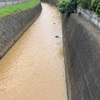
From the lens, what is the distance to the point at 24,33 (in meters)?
25.6

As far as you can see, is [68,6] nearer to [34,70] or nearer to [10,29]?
[10,29]

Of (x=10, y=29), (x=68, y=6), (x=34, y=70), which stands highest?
(x=68, y=6)

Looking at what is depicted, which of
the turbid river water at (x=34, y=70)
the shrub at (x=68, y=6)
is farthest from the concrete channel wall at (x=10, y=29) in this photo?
the shrub at (x=68, y=6)

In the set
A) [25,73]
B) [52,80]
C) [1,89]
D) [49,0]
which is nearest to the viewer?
[1,89]

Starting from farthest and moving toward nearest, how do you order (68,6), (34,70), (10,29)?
(68,6), (10,29), (34,70)

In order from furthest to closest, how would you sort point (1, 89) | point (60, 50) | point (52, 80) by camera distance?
point (60, 50) < point (52, 80) < point (1, 89)

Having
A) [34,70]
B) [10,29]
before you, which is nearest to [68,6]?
[10,29]

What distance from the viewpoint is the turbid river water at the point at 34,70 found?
12.2 meters

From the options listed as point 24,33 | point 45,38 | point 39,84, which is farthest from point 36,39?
point 39,84

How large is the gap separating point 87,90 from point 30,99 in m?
4.17

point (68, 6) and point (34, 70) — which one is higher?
point (68, 6)

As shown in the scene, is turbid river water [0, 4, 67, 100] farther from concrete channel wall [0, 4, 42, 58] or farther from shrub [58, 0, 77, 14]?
shrub [58, 0, 77, 14]

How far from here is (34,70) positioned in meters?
15.2

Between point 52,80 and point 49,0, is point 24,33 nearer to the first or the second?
point 52,80
